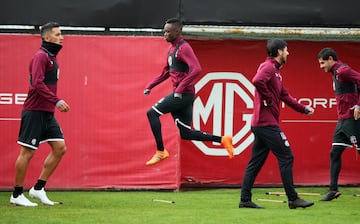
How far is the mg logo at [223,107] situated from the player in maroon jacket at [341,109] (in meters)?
2.46

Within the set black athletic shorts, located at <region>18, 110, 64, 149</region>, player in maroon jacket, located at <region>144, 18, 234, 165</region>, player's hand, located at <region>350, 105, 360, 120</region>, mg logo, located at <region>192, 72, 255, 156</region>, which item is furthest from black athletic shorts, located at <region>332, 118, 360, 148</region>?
black athletic shorts, located at <region>18, 110, 64, 149</region>

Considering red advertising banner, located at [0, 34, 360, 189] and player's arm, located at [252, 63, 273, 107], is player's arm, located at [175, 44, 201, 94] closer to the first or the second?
player's arm, located at [252, 63, 273, 107]

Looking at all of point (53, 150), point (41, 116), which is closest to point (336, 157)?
point (53, 150)

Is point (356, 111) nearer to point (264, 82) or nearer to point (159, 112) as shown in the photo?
point (264, 82)

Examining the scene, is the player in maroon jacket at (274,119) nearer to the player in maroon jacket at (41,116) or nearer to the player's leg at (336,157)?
the player's leg at (336,157)

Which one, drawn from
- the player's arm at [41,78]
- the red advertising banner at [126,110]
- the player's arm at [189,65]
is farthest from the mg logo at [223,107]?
the player's arm at [41,78]

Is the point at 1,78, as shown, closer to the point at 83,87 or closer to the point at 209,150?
the point at 83,87

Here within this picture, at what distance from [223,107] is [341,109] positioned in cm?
267

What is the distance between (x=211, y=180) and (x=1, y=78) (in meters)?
3.98

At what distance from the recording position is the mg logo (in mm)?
15344

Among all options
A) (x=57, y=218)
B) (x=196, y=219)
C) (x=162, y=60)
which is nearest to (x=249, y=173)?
(x=196, y=219)

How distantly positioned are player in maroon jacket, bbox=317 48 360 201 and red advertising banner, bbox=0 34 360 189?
2.36 m

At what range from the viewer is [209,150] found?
15453mm

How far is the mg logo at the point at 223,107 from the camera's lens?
1534 centimetres
